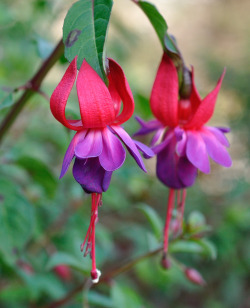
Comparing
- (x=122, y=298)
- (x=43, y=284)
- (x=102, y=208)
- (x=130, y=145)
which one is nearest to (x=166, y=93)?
(x=130, y=145)

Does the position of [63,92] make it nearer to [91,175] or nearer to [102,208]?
[91,175]

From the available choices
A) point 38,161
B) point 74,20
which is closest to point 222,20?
point 38,161

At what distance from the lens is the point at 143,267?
69.5 inches

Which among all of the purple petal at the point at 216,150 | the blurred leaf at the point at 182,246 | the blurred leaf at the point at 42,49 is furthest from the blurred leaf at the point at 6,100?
the blurred leaf at the point at 182,246

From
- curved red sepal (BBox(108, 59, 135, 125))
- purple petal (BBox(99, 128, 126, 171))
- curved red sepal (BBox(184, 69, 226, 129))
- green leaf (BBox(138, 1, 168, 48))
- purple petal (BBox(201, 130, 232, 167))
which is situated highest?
green leaf (BBox(138, 1, 168, 48))

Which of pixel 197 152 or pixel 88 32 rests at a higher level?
pixel 88 32

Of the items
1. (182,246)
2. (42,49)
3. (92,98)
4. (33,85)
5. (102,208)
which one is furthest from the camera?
(102,208)

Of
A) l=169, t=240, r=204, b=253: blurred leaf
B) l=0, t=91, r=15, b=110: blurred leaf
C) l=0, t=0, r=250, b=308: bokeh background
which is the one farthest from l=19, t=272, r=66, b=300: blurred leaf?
l=0, t=91, r=15, b=110: blurred leaf

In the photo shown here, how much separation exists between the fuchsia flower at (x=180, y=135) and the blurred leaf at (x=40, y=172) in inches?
17.8

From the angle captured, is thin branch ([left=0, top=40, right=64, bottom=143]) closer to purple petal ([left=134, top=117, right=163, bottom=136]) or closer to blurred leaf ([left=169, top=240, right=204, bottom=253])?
purple petal ([left=134, top=117, right=163, bottom=136])

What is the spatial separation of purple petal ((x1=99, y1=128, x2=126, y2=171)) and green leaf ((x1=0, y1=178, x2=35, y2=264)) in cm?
47

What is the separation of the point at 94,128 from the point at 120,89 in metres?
0.07

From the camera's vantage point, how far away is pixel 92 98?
54cm

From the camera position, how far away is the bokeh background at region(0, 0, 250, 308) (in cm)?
110
